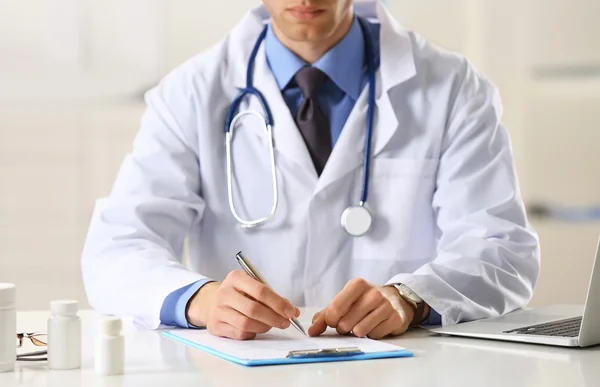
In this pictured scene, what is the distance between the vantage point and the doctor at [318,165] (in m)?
1.81

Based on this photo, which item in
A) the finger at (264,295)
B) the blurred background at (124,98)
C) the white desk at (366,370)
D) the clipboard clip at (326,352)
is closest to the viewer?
the white desk at (366,370)

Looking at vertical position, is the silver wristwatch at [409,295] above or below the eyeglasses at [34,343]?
above

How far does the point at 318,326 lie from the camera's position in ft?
4.47

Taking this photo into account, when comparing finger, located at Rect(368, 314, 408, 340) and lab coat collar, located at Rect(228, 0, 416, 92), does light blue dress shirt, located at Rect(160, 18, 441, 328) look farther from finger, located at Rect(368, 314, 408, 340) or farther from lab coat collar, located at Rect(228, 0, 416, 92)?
finger, located at Rect(368, 314, 408, 340)

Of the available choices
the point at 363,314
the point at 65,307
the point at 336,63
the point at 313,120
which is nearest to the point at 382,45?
the point at 336,63

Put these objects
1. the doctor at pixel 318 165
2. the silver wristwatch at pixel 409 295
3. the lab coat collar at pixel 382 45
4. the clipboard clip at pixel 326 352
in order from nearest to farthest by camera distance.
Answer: the clipboard clip at pixel 326 352 → the silver wristwatch at pixel 409 295 → the doctor at pixel 318 165 → the lab coat collar at pixel 382 45

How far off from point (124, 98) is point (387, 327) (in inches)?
81.2

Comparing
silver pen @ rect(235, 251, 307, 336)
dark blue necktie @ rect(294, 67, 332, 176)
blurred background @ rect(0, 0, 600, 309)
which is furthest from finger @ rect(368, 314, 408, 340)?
blurred background @ rect(0, 0, 600, 309)

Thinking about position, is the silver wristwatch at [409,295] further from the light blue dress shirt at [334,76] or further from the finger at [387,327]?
the light blue dress shirt at [334,76]

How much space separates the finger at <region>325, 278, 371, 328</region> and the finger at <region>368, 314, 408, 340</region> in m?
0.06

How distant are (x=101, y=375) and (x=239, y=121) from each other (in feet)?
3.02

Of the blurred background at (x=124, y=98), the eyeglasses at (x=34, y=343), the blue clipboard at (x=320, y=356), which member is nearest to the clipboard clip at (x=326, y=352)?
the blue clipboard at (x=320, y=356)

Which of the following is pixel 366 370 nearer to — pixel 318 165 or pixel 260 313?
pixel 260 313

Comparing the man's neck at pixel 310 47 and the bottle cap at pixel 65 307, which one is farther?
the man's neck at pixel 310 47
